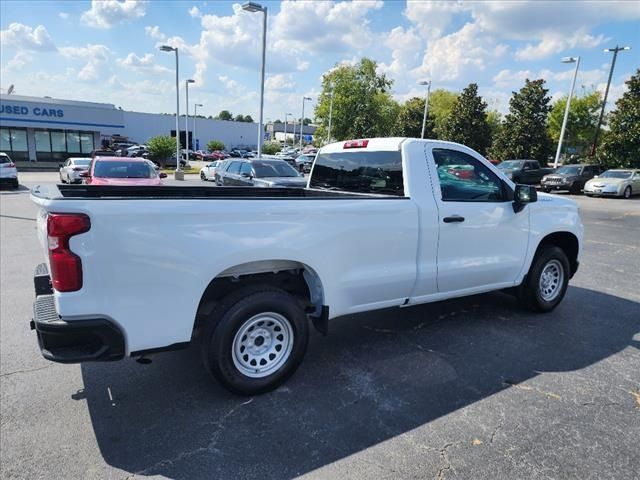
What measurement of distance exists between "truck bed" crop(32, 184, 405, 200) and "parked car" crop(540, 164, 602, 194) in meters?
22.9

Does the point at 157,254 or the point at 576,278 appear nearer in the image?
the point at 157,254

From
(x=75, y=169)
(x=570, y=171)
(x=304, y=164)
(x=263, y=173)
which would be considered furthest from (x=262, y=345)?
(x=304, y=164)

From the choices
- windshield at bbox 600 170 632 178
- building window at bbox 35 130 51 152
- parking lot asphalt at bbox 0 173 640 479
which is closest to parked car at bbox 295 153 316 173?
building window at bbox 35 130 51 152

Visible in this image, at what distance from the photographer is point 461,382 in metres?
3.65

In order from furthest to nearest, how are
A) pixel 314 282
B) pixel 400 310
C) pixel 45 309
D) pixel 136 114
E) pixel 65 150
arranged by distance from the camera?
1. pixel 136 114
2. pixel 65 150
3. pixel 400 310
4. pixel 314 282
5. pixel 45 309

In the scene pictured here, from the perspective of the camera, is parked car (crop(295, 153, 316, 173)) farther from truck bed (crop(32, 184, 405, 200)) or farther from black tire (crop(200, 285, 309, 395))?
black tire (crop(200, 285, 309, 395))

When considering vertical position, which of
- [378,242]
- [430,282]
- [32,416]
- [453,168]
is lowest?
[32,416]

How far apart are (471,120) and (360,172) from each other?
138ft

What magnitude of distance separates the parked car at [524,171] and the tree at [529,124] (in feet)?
37.9

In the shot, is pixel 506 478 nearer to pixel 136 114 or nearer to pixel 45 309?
pixel 45 309

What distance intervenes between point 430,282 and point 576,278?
4269mm

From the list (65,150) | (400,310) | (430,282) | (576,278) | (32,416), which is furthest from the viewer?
(65,150)

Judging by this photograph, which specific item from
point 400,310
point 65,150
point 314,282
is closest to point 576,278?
point 400,310

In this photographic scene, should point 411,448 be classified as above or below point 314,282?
below
